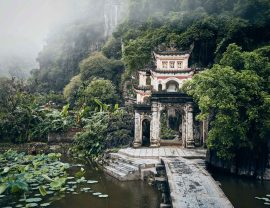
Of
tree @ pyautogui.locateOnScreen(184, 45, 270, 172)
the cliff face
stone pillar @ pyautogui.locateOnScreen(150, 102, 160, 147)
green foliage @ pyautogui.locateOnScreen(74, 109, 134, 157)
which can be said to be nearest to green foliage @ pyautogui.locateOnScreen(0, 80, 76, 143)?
green foliage @ pyautogui.locateOnScreen(74, 109, 134, 157)

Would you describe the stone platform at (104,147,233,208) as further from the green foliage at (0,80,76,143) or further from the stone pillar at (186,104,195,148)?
the green foliage at (0,80,76,143)

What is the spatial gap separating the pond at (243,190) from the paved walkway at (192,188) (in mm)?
1096

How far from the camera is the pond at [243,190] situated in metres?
11.3

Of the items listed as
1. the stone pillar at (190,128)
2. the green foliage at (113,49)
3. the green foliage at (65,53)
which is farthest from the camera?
the green foliage at (65,53)

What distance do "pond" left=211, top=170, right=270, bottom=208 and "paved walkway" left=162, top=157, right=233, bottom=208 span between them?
1.10 m

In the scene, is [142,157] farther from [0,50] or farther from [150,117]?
[0,50]

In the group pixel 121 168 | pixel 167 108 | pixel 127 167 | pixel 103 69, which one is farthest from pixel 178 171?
pixel 103 69

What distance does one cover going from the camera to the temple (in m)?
20.8

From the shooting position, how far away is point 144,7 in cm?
4500

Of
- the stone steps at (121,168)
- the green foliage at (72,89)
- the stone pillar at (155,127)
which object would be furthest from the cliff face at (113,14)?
the stone steps at (121,168)

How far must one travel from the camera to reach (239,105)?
13.9 m

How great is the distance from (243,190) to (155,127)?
879cm

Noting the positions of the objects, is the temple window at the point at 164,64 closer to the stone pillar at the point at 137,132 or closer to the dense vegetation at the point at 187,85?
the dense vegetation at the point at 187,85

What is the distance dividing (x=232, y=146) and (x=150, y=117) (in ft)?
25.2
